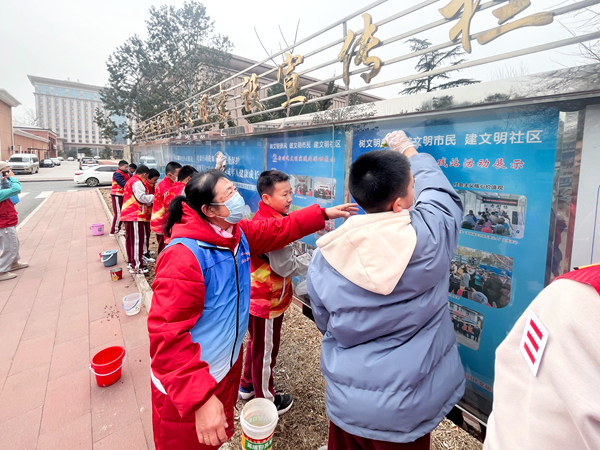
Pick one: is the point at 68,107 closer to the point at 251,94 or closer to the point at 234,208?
the point at 251,94

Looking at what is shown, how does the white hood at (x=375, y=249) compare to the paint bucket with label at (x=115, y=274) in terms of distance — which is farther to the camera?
the paint bucket with label at (x=115, y=274)

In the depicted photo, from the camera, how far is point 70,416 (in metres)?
2.40

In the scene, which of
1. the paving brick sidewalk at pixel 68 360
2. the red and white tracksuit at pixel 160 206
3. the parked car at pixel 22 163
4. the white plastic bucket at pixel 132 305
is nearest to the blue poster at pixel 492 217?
the paving brick sidewalk at pixel 68 360

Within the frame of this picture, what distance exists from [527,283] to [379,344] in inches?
39.2

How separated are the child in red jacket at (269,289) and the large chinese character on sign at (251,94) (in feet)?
8.70

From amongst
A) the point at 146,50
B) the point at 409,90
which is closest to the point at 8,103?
the point at 146,50

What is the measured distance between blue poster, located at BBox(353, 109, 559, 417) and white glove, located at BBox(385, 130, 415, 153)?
17cm

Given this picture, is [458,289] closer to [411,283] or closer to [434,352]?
[434,352]

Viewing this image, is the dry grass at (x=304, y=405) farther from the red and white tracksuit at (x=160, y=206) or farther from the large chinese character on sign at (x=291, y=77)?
the red and white tracksuit at (x=160, y=206)

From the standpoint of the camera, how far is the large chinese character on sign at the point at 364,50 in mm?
2518

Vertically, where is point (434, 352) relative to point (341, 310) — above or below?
below

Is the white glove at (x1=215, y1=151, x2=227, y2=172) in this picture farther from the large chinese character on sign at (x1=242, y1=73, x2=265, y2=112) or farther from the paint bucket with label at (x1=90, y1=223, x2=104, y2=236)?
the paint bucket with label at (x1=90, y1=223, x2=104, y2=236)

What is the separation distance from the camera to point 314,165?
313 cm

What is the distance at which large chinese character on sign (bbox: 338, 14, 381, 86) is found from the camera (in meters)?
2.52
